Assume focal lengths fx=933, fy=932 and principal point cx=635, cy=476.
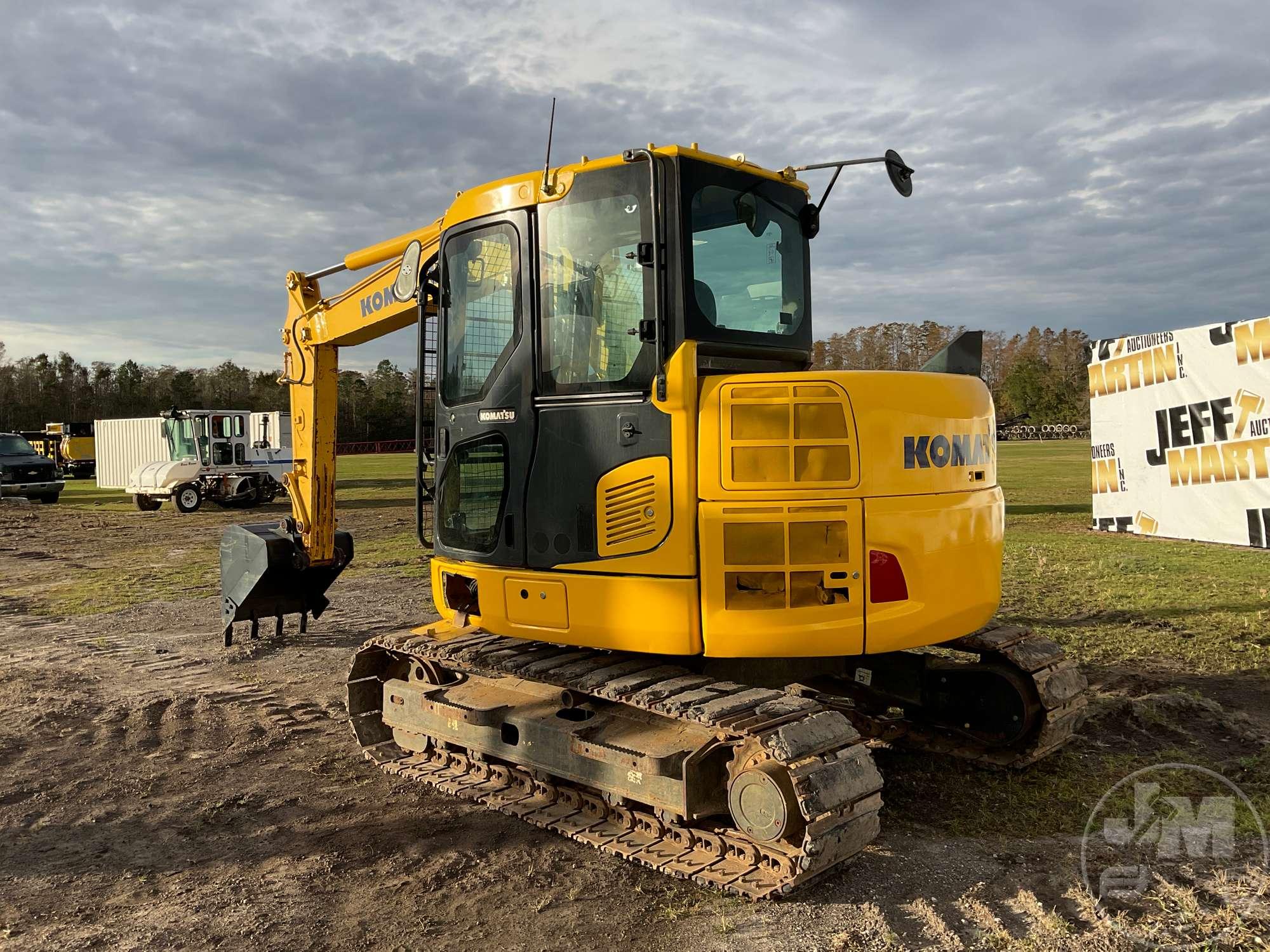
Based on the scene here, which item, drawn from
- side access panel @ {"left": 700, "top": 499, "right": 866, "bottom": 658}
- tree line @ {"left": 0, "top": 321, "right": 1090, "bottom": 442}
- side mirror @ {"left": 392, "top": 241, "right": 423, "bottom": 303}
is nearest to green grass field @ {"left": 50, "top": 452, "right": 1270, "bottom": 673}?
side access panel @ {"left": 700, "top": 499, "right": 866, "bottom": 658}

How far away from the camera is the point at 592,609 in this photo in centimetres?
485

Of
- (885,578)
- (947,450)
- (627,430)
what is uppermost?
(627,430)

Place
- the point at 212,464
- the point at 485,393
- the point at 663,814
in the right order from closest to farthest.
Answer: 1. the point at 663,814
2. the point at 485,393
3. the point at 212,464

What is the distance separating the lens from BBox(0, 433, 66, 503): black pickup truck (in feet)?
90.3

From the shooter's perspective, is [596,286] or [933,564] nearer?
[933,564]

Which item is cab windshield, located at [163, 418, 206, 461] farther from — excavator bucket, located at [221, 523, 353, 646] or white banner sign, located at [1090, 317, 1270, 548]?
white banner sign, located at [1090, 317, 1270, 548]

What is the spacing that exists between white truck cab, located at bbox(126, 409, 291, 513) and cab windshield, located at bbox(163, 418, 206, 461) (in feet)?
0.06

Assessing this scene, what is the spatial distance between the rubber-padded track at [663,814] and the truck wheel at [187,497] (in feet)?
71.5

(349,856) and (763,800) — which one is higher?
(763,800)

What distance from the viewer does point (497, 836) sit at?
4.93m

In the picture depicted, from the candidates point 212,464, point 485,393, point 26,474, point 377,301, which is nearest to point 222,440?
point 212,464

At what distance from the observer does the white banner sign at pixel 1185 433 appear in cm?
1495

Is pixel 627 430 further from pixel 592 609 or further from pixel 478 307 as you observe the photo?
pixel 478 307

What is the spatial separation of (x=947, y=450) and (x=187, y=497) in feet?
80.5
